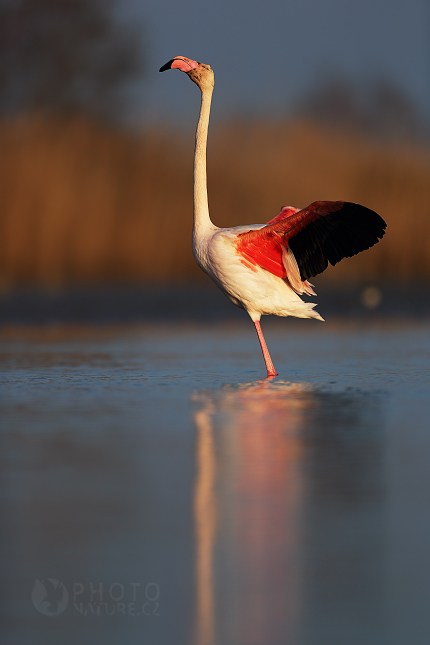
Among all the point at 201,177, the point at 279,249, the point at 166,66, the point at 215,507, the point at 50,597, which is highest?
the point at 166,66

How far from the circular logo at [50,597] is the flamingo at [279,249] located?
195 inches

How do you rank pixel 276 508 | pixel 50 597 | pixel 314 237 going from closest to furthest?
1. pixel 50 597
2. pixel 276 508
3. pixel 314 237

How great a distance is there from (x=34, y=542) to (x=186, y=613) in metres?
0.79

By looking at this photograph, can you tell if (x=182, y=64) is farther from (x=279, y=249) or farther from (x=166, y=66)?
(x=279, y=249)

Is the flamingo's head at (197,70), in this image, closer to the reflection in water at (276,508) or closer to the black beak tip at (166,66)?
the black beak tip at (166,66)

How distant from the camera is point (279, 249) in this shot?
8.59 m

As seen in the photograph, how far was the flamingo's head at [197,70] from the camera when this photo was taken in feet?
30.1

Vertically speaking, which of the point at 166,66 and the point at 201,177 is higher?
the point at 166,66

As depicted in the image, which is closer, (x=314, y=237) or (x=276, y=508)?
(x=276, y=508)

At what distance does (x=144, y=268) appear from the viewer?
49.5 feet

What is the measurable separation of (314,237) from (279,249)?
420 mm

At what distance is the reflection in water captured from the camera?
292 centimetres

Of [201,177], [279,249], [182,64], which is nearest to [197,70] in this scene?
[182,64]

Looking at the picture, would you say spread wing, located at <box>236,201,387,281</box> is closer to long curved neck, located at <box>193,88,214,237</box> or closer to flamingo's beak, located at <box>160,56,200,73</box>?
long curved neck, located at <box>193,88,214,237</box>
